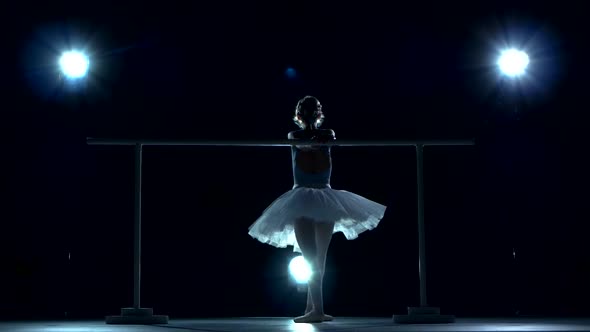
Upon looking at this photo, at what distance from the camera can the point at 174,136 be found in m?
6.68

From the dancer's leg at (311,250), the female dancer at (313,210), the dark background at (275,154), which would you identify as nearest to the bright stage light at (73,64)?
the dark background at (275,154)

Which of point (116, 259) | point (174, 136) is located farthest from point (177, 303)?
point (174, 136)

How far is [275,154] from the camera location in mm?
6723

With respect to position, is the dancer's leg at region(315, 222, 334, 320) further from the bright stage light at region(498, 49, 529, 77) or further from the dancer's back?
the bright stage light at region(498, 49, 529, 77)

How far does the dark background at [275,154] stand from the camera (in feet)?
21.6

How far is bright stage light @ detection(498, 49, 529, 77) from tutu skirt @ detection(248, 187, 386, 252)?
5.30ft

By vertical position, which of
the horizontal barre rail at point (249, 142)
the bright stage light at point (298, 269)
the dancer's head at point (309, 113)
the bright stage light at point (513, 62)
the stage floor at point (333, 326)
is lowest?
the stage floor at point (333, 326)

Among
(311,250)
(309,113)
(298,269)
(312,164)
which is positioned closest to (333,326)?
(311,250)

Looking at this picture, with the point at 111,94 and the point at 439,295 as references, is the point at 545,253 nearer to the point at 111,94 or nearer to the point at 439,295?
the point at 439,295

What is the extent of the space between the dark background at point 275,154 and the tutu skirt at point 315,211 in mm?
1059

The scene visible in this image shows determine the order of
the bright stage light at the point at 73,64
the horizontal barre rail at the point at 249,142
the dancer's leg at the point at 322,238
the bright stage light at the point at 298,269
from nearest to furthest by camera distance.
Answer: the horizontal barre rail at the point at 249,142, the dancer's leg at the point at 322,238, the bright stage light at the point at 298,269, the bright stage light at the point at 73,64

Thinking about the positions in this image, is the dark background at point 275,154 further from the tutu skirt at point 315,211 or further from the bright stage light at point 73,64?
the tutu skirt at point 315,211

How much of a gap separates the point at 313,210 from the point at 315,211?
1 cm

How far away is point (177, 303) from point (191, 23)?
5.58ft
